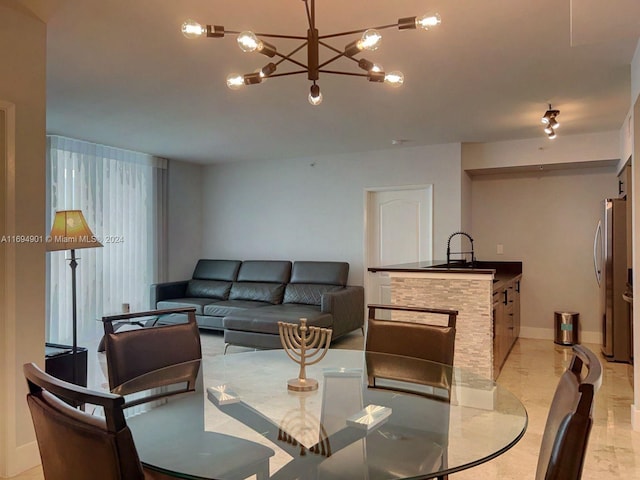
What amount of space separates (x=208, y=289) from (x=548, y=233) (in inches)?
182

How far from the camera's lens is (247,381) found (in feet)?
6.79

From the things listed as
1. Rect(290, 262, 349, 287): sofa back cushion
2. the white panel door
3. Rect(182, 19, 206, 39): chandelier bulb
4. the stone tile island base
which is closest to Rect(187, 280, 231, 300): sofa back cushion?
Rect(290, 262, 349, 287): sofa back cushion

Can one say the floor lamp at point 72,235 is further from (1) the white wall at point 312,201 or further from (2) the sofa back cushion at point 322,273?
(1) the white wall at point 312,201

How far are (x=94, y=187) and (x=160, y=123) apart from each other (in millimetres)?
1600

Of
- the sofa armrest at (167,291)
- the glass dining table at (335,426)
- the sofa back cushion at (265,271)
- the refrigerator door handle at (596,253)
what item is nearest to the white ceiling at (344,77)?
the refrigerator door handle at (596,253)

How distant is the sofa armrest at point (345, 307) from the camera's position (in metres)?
5.23

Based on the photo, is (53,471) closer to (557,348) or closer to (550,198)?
(557,348)

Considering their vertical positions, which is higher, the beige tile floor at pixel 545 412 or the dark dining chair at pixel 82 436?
the dark dining chair at pixel 82 436

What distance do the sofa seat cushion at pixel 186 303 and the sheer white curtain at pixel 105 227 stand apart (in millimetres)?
391

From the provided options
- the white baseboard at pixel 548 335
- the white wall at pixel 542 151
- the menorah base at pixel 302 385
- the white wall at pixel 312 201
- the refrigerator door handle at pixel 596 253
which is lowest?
the white baseboard at pixel 548 335

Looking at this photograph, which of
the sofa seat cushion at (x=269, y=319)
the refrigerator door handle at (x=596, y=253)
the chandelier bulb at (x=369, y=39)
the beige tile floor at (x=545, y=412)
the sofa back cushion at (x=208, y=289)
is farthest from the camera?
the sofa back cushion at (x=208, y=289)

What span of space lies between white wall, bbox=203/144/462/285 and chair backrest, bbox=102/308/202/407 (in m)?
4.04

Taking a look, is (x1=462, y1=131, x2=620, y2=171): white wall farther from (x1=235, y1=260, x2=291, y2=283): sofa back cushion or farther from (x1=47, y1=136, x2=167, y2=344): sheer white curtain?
(x1=47, y1=136, x2=167, y2=344): sheer white curtain

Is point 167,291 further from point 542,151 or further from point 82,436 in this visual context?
point 82,436
